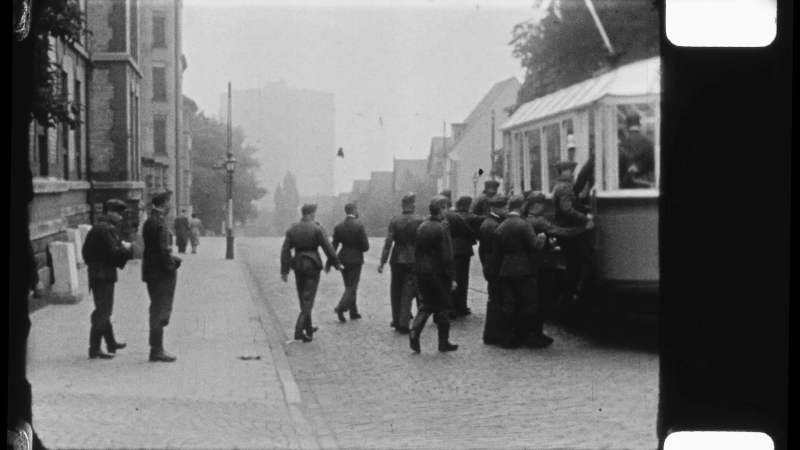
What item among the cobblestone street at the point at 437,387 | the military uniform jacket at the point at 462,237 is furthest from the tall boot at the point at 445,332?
the military uniform jacket at the point at 462,237

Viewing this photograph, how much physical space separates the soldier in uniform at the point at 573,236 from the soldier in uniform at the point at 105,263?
0.91m

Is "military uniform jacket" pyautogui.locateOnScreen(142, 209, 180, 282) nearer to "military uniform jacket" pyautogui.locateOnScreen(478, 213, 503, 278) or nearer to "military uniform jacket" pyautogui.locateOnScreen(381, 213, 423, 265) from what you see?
"military uniform jacket" pyautogui.locateOnScreen(381, 213, 423, 265)

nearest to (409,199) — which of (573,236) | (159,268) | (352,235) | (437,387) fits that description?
(352,235)

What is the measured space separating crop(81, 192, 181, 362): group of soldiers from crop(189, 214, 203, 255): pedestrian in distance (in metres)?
0.04

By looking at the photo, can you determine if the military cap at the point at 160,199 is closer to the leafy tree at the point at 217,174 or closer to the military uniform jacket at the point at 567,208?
the leafy tree at the point at 217,174

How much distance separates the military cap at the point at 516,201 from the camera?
12.6 feet

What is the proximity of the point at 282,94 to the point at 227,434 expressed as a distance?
70 centimetres

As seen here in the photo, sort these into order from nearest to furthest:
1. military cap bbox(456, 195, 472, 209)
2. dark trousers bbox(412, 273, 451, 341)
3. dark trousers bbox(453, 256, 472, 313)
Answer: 1. military cap bbox(456, 195, 472, 209)
2. dark trousers bbox(412, 273, 451, 341)
3. dark trousers bbox(453, 256, 472, 313)

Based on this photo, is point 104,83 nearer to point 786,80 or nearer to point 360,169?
point 360,169

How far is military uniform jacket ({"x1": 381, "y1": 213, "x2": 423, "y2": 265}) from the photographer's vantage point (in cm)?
227

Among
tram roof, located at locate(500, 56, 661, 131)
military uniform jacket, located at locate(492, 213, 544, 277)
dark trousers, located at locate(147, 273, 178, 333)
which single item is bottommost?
military uniform jacket, located at locate(492, 213, 544, 277)

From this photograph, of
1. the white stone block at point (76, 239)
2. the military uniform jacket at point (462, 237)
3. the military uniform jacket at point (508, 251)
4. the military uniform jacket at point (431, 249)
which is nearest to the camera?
the white stone block at point (76, 239)

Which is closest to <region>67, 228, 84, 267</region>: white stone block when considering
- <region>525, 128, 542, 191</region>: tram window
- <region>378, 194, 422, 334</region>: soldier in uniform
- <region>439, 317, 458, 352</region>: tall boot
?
<region>378, 194, 422, 334</region>: soldier in uniform

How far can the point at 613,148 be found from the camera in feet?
6.41
